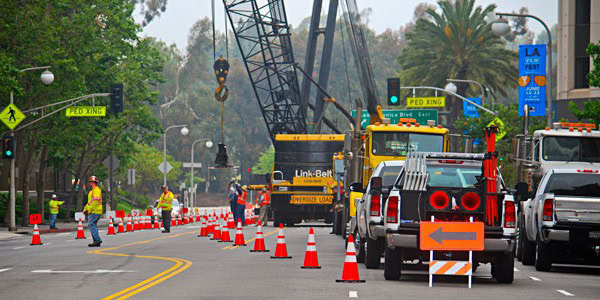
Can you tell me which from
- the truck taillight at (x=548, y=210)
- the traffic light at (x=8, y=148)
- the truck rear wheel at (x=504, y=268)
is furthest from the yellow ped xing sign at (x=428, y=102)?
the truck rear wheel at (x=504, y=268)

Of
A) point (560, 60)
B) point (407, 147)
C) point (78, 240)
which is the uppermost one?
point (560, 60)

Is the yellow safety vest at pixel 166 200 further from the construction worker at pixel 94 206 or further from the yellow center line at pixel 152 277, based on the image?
the yellow center line at pixel 152 277

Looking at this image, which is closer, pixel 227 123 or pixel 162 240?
pixel 162 240

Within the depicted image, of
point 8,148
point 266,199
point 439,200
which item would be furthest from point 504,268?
point 8,148

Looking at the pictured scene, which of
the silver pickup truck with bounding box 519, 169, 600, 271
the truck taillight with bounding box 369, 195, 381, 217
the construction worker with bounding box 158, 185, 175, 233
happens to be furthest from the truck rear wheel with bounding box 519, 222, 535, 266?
the construction worker with bounding box 158, 185, 175, 233

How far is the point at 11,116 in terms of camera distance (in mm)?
46500

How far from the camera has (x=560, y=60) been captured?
59.1 m

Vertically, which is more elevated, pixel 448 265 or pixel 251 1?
pixel 251 1

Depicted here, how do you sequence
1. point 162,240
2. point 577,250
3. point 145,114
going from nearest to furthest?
point 577,250
point 162,240
point 145,114

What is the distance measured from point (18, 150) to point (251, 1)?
52.3 ft

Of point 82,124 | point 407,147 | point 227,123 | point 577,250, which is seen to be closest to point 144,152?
point 227,123

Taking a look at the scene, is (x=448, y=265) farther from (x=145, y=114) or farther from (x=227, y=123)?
(x=227, y=123)

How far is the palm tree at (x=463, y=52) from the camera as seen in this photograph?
212 feet

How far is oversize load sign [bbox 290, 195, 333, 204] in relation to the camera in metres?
46.3
